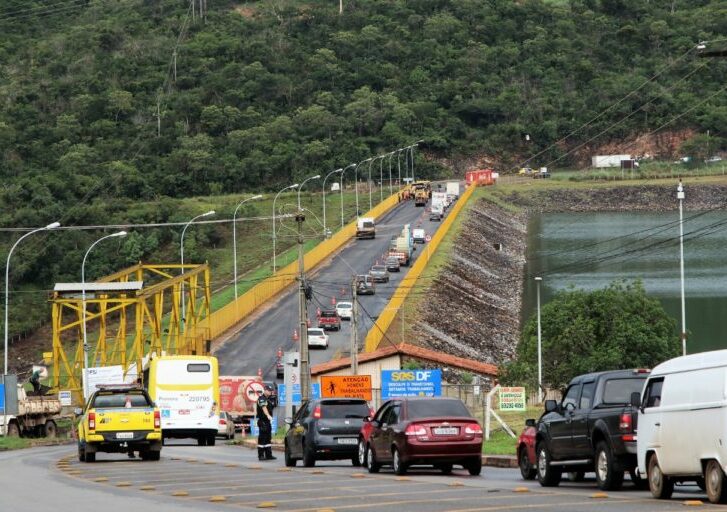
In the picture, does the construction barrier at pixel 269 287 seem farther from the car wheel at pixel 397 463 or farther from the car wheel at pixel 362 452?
the car wheel at pixel 397 463

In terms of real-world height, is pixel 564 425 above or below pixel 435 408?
below

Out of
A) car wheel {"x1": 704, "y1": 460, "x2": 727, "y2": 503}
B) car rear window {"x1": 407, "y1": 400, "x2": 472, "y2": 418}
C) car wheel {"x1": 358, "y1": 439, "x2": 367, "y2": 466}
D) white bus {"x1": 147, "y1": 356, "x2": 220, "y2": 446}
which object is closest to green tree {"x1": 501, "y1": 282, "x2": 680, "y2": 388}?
white bus {"x1": 147, "y1": 356, "x2": 220, "y2": 446}

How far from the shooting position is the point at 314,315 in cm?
10169

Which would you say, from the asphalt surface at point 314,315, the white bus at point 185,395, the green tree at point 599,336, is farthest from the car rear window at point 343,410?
the green tree at point 599,336

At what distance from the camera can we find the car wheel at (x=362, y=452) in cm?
A: 3083

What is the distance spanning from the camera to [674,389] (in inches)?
795

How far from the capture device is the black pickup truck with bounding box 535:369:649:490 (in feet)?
73.6

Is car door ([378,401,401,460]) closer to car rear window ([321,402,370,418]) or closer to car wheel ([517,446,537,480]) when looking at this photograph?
car wheel ([517,446,537,480])

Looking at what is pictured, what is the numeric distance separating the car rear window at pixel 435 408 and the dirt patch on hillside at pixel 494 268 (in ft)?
192

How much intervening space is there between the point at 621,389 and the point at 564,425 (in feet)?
4.35

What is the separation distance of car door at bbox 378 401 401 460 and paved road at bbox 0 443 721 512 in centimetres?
45

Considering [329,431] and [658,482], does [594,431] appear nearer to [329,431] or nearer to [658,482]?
[658,482]

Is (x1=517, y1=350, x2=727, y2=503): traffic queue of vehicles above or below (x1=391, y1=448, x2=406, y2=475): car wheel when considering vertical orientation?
above

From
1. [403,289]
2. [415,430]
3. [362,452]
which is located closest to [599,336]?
[403,289]
